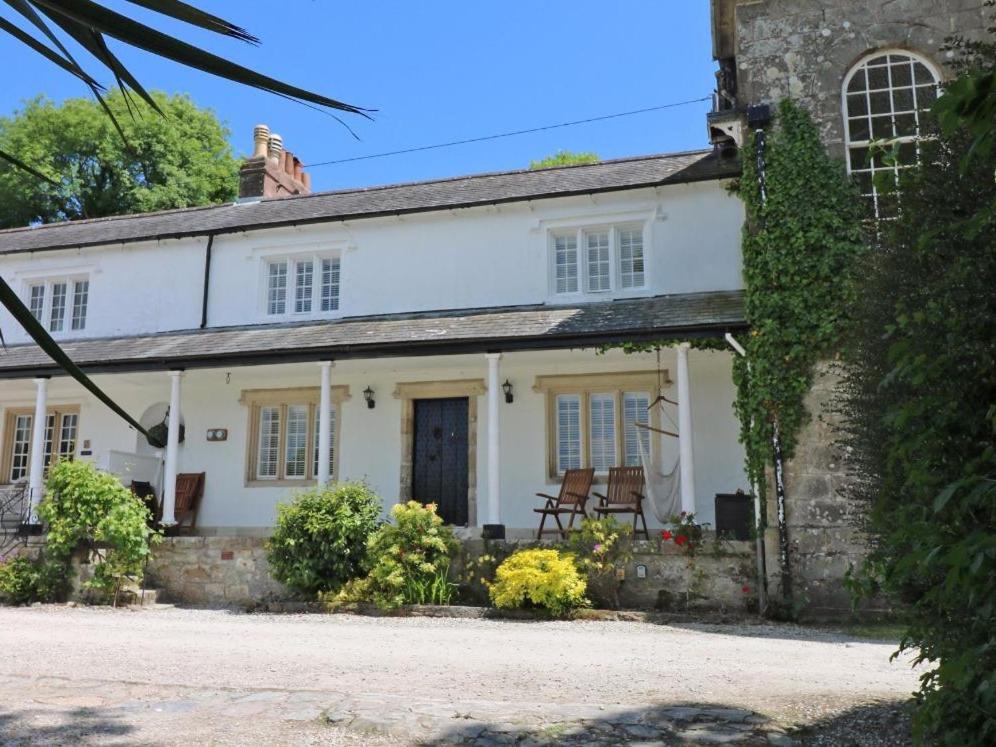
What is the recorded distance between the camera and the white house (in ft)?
43.2

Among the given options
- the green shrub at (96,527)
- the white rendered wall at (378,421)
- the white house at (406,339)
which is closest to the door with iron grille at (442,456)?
the white house at (406,339)

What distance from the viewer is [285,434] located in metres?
15.3

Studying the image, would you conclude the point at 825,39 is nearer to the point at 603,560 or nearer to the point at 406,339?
the point at 406,339

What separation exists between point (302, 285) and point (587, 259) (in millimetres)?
5151

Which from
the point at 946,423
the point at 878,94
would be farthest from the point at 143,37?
the point at 878,94

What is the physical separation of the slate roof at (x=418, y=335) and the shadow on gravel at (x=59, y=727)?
807cm

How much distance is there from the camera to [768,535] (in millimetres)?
→ 10438

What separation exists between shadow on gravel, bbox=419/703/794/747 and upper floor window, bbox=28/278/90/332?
14588mm

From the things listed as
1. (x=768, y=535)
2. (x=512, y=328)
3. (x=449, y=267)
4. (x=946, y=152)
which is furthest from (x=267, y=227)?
(x=946, y=152)

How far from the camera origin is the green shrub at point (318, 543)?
11.1m

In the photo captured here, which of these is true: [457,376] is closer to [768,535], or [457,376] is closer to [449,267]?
[449,267]

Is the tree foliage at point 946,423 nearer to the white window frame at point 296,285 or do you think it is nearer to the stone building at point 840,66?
the stone building at point 840,66

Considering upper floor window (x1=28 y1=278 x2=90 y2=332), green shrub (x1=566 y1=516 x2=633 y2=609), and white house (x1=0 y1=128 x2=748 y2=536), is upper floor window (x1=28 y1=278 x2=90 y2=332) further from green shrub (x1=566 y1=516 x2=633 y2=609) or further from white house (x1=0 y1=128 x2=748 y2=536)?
green shrub (x1=566 y1=516 x2=633 y2=609)

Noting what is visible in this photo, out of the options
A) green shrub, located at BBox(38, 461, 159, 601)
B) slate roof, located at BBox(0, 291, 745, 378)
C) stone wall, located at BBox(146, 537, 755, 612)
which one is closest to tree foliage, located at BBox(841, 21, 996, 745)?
stone wall, located at BBox(146, 537, 755, 612)
